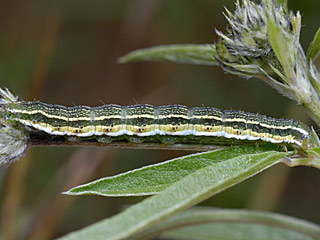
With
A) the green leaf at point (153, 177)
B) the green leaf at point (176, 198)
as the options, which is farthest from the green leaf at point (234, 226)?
the green leaf at point (176, 198)

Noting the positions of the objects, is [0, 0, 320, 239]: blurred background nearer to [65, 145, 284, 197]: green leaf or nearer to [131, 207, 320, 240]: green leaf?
[131, 207, 320, 240]: green leaf

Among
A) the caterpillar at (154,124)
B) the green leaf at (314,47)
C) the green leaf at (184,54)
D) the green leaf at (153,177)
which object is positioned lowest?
the green leaf at (153,177)

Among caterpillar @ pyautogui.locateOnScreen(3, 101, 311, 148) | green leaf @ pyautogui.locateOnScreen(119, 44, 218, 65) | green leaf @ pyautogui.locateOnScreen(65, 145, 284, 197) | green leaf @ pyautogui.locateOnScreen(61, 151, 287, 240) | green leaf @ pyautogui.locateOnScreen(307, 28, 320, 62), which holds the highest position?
green leaf @ pyautogui.locateOnScreen(119, 44, 218, 65)

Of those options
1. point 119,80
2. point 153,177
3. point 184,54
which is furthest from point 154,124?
point 119,80

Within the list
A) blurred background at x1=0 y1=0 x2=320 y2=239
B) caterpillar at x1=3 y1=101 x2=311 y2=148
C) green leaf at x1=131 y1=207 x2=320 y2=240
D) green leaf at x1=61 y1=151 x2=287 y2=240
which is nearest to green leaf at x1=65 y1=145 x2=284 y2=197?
green leaf at x1=61 y1=151 x2=287 y2=240

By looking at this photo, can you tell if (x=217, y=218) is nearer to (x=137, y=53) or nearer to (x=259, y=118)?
(x=259, y=118)

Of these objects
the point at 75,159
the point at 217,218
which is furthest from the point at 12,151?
the point at 75,159

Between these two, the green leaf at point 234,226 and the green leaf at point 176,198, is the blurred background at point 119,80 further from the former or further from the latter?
the green leaf at point 176,198
